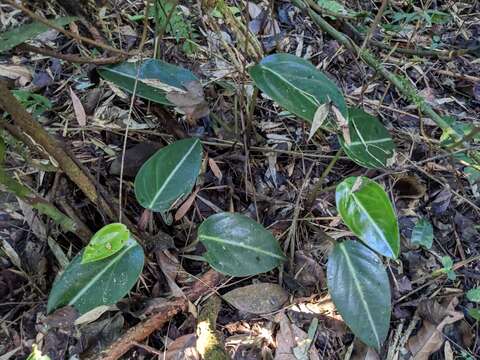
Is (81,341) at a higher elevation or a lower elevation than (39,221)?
lower

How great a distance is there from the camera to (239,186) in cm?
109

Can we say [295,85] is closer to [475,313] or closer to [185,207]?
[185,207]

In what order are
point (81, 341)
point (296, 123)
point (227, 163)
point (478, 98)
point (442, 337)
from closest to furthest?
point (81, 341) < point (442, 337) < point (227, 163) < point (296, 123) < point (478, 98)

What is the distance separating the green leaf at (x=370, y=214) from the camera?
32.5 inches

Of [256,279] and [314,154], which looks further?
[314,154]

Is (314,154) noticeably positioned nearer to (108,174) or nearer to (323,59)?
(323,59)

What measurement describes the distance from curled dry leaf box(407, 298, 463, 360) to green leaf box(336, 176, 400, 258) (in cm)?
25

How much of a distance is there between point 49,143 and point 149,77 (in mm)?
289

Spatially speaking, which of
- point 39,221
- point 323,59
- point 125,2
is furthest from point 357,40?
point 39,221

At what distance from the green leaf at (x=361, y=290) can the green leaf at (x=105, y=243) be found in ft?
1.30

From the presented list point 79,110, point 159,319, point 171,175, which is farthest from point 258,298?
point 79,110

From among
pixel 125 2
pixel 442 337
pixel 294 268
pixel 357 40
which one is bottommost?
pixel 442 337

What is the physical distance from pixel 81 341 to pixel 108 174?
37 centimetres

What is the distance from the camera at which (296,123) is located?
48.4 inches
